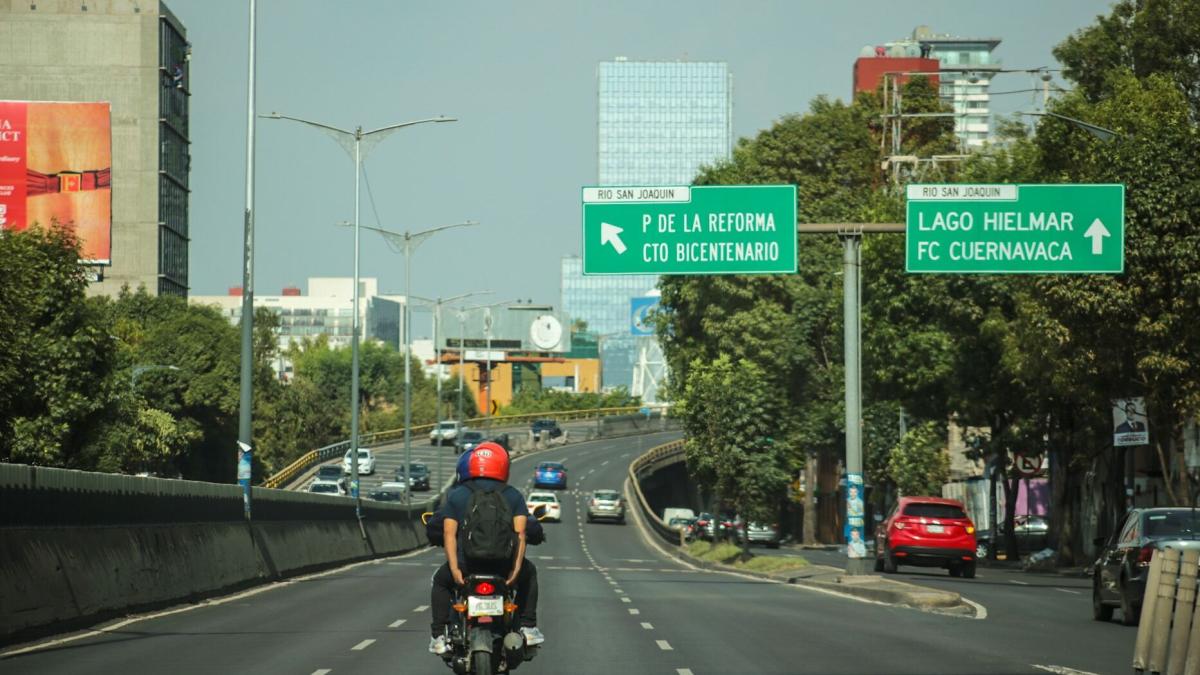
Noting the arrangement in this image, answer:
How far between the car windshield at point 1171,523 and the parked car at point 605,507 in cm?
6338

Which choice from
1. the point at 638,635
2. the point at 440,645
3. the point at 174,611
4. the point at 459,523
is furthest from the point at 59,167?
the point at 440,645

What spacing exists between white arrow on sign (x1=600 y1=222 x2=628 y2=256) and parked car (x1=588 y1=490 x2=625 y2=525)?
2202 inches

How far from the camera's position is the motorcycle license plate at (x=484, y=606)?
12.2m

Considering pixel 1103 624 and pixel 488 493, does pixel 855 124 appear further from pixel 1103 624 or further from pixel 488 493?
pixel 488 493

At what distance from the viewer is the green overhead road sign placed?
30.8 meters

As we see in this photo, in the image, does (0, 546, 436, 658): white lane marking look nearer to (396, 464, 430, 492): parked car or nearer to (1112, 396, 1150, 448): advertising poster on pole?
(1112, 396, 1150, 448): advertising poster on pole

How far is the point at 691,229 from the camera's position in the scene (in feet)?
102

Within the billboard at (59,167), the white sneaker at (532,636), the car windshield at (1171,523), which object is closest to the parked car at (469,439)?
the billboard at (59,167)

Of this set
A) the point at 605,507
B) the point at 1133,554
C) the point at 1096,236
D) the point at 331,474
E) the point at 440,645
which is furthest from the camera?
the point at 331,474

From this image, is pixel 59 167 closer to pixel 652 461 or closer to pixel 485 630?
pixel 652 461

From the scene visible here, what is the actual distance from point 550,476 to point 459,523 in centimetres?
8881

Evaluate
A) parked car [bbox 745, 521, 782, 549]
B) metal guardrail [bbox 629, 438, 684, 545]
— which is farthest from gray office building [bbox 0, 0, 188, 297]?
parked car [bbox 745, 521, 782, 549]

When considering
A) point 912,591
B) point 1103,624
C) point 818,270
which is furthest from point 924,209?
point 818,270

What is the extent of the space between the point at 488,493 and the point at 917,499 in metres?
28.9
